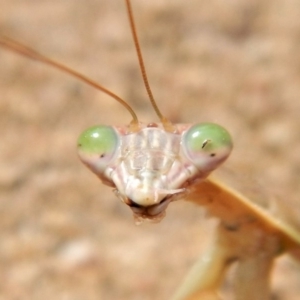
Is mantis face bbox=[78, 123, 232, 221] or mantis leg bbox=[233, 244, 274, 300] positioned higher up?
mantis face bbox=[78, 123, 232, 221]

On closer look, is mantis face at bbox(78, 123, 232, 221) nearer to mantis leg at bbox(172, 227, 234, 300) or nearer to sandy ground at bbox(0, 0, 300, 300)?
mantis leg at bbox(172, 227, 234, 300)

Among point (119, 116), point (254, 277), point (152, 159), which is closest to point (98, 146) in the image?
point (152, 159)

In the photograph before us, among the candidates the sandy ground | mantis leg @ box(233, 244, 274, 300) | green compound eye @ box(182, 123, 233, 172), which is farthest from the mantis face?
the sandy ground

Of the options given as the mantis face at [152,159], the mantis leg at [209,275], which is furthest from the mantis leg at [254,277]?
the mantis face at [152,159]

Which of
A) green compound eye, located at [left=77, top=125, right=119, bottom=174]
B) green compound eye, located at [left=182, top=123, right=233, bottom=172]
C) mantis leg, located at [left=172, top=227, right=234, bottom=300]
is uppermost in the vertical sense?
green compound eye, located at [left=182, top=123, right=233, bottom=172]

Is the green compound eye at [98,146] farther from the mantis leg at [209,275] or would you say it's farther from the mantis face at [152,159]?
the mantis leg at [209,275]
